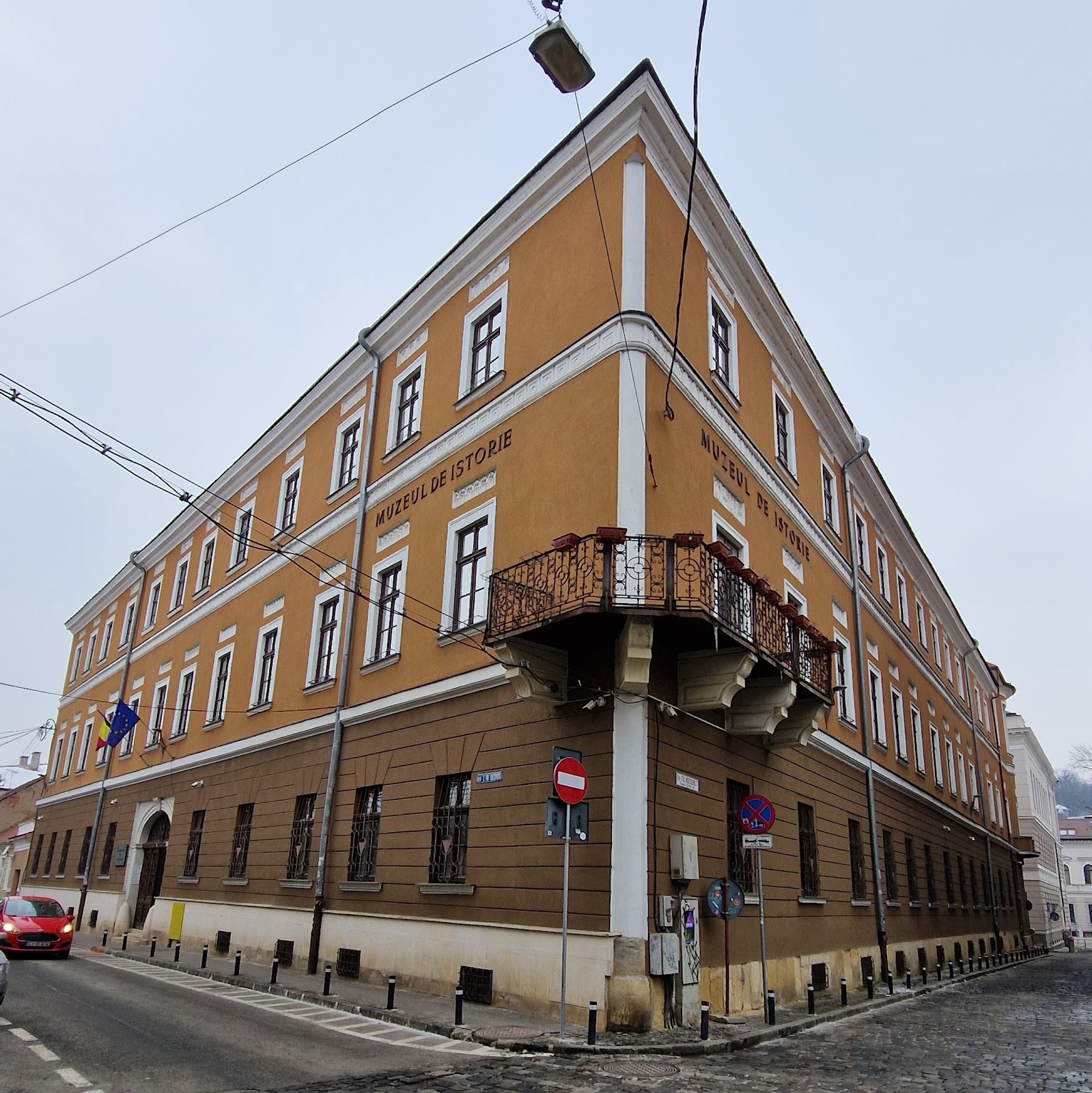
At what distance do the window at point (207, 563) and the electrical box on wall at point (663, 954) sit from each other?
63.5 ft

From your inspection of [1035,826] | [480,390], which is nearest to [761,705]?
[480,390]

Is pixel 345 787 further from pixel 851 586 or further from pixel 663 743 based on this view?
pixel 851 586

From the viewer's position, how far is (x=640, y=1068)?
332 inches

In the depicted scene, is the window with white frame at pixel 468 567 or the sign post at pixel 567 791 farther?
the window with white frame at pixel 468 567

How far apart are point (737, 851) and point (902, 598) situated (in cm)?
1733

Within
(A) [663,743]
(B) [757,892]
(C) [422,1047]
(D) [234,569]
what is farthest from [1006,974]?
(D) [234,569]

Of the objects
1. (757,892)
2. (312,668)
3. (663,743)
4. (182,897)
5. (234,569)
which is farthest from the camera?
(234,569)

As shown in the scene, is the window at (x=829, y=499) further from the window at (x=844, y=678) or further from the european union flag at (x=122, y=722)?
the european union flag at (x=122, y=722)

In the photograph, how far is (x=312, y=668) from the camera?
18.6 metres

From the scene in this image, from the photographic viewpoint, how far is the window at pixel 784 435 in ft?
60.4

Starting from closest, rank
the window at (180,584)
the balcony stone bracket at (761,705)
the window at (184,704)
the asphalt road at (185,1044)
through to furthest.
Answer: the asphalt road at (185,1044)
the balcony stone bracket at (761,705)
the window at (184,704)
the window at (180,584)

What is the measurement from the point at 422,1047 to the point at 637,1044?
2226mm

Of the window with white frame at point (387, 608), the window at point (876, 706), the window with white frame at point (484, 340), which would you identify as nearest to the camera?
the window with white frame at point (484, 340)

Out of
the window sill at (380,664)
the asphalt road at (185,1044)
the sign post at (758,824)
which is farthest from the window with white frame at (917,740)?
the asphalt road at (185,1044)
